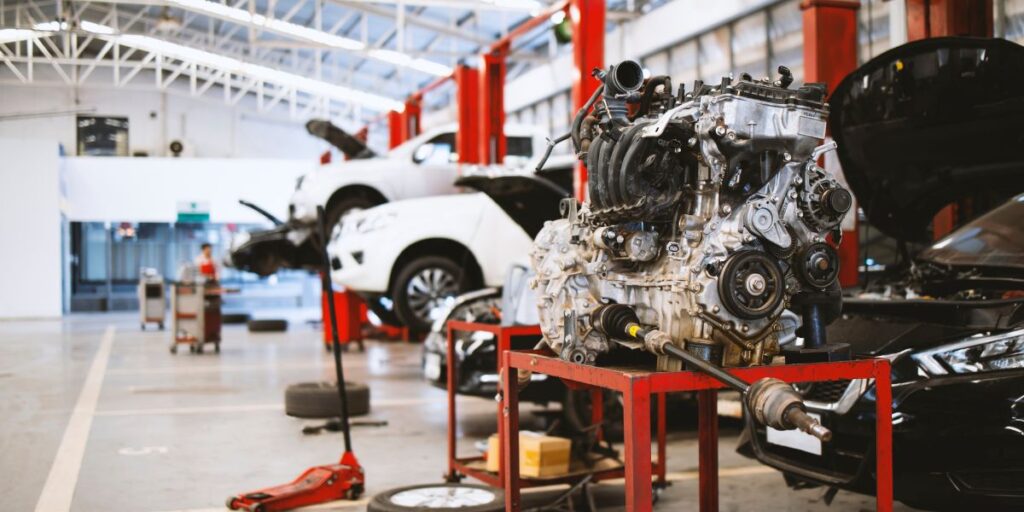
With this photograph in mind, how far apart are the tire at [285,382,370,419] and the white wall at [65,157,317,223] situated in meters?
17.8

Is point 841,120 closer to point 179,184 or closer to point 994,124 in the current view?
point 994,124

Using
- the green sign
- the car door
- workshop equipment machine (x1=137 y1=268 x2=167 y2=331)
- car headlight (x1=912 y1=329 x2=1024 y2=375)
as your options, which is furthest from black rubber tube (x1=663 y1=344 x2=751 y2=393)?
the green sign

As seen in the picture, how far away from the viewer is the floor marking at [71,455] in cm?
441

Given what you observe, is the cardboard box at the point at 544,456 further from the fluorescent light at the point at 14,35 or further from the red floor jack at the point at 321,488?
the fluorescent light at the point at 14,35

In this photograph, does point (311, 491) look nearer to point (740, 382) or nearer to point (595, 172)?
point (595, 172)

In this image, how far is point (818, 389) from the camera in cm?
365

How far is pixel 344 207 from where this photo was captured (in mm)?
10977

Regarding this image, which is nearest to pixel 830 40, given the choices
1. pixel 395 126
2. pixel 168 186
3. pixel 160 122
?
pixel 395 126

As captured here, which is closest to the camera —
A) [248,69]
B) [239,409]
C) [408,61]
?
[239,409]

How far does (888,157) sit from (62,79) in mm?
25702

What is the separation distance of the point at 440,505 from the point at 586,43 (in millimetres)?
5209

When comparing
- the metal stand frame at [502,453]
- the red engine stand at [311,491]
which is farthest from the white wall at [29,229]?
the metal stand frame at [502,453]

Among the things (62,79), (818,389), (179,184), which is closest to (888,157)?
(818,389)

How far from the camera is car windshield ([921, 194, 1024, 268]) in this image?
3.99 metres
